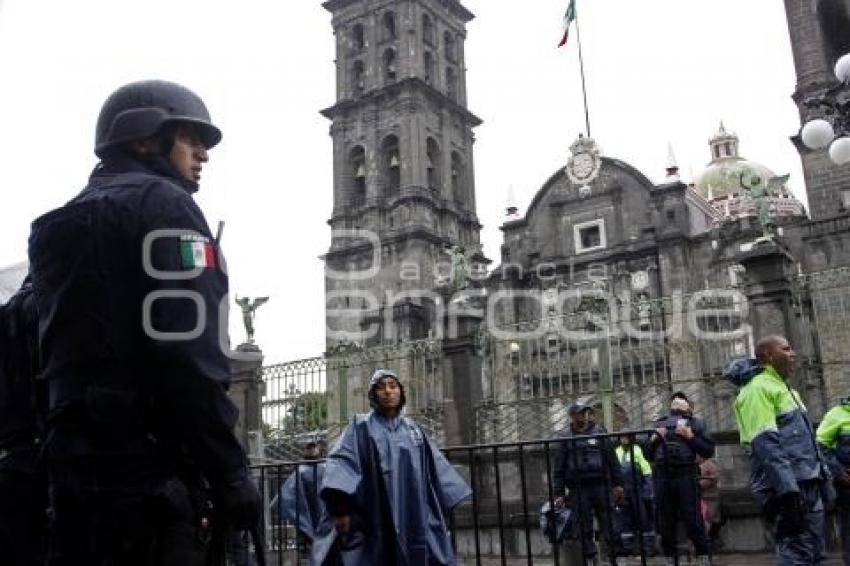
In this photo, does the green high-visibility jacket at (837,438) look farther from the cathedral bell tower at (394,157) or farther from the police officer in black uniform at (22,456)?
the cathedral bell tower at (394,157)

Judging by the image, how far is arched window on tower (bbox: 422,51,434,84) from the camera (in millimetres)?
47062

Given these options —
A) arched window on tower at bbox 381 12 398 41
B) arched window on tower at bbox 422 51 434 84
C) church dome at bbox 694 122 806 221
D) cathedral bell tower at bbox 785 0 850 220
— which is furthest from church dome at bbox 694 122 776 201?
cathedral bell tower at bbox 785 0 850 220

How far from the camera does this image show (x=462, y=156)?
158ft

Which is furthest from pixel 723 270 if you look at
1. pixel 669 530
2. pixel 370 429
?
pixel 370 429

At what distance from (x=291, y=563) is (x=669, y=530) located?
5340 mm

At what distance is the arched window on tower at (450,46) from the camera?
4972 centimetres

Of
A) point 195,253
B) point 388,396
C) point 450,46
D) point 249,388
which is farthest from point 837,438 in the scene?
point 450,46

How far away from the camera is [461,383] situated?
575 inches

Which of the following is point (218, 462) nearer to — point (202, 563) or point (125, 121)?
point (202, 563)

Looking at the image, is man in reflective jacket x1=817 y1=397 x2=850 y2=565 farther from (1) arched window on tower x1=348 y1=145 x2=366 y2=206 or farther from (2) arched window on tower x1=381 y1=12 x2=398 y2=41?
(2) arched window on tower x1=381 y1=12 x2=398 y2=41

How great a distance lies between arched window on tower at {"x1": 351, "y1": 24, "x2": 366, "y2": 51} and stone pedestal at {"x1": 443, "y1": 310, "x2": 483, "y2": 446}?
35446 millimetres

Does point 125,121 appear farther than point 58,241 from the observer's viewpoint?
Yes

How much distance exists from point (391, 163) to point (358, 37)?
7976 millimetres

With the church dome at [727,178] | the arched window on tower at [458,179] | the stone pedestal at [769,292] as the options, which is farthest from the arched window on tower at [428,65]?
the stone pedestal at [769,292]
